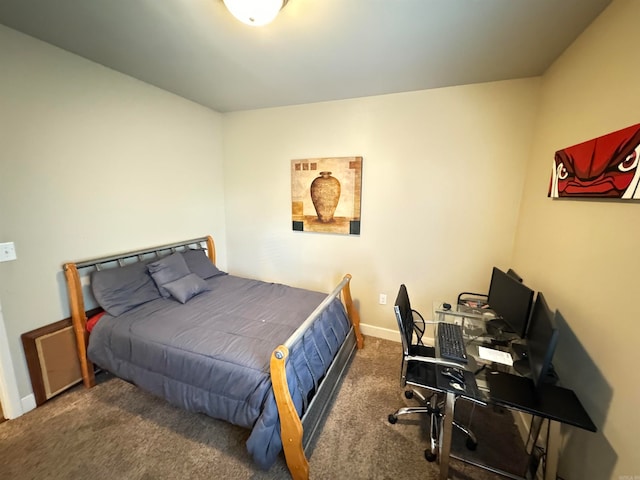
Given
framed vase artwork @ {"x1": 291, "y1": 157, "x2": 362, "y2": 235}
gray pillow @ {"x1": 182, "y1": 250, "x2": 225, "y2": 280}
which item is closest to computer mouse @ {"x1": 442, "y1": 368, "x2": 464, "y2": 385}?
framed vase artwork @ {"x1": 291, "y1": 157, "x2": 362, "y2": 235}

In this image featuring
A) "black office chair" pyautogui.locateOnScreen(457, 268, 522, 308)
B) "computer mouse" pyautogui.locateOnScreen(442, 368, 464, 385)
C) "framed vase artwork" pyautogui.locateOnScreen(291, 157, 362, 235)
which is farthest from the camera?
"framed vase artwork" pyautogui.locateOnScreen(291, 157, 362, 235)

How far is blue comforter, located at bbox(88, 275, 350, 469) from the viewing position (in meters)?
1.48

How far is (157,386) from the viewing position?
5.76ft

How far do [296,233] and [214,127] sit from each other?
5.69ft

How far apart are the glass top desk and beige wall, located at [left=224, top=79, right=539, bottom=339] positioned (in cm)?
101

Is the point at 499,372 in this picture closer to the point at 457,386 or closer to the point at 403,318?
the point at 457,386

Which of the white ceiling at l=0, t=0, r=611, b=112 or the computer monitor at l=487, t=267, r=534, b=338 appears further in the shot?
the computer monitor at l=487, t=267, r=534, b=338

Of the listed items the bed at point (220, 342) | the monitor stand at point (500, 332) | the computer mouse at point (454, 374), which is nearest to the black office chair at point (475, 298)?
the monitor stand at point (500, 332)

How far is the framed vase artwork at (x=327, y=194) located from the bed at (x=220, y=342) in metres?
0.79

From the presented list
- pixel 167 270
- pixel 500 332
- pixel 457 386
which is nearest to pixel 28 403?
pixel 167 270

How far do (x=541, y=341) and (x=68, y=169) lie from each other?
11.0 ft

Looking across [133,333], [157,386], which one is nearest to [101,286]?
[133,333]

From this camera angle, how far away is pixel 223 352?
5.40 feet

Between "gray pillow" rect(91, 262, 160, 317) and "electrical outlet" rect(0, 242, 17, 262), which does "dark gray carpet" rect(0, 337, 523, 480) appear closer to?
"gray pillow" rect(91, 262, 160, 317)
